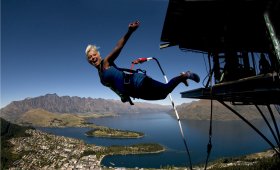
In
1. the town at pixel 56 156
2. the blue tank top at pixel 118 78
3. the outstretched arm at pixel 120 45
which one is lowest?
the town at pixel 56 156

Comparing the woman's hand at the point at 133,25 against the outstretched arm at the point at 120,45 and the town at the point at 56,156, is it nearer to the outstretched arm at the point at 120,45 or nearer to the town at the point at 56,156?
the outstretched arm at the point at 120,45

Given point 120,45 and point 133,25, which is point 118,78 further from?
point 133,25

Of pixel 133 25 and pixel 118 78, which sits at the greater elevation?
pixel 133 25

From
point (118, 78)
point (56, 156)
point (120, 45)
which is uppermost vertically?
point (120, 45)

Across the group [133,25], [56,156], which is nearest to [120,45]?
[133,25]

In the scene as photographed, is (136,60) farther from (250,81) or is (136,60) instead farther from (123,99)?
(250,81)

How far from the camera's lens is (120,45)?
4.52 metres

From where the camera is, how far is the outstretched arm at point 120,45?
4.23 meters

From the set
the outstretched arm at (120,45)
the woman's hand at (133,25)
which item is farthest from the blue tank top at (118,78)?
the woman's hand at (133,25)

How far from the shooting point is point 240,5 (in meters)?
5.71

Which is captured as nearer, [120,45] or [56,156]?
[120,45]

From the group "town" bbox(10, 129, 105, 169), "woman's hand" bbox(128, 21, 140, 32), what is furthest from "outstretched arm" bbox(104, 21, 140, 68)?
"town" bbox(10, 129, 105, 169)

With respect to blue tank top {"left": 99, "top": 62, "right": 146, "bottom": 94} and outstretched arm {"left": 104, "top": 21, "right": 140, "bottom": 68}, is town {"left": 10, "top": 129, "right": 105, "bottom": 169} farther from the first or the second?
outstretched arm {"left": 104, "top": 21, "right": 140, "bottom": 68}

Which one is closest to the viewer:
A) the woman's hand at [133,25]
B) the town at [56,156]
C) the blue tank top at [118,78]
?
the woman's hand at [133,25]
